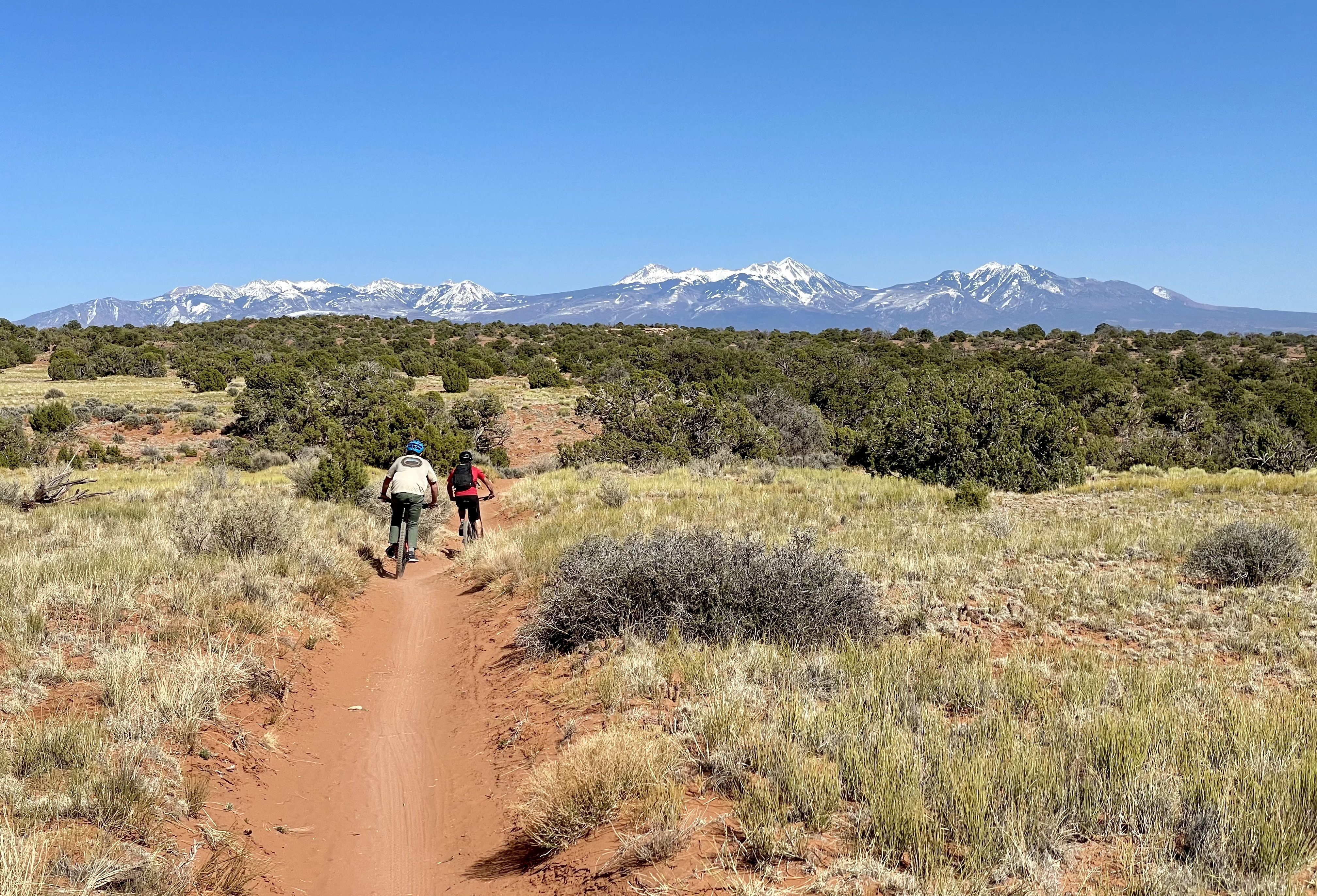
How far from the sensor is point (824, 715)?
4301 mm

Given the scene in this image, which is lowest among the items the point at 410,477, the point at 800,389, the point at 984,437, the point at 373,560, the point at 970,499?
the point at 373,560

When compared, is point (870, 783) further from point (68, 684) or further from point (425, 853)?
point (68, 684)

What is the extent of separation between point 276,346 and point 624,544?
175 feet

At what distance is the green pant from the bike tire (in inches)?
1.8

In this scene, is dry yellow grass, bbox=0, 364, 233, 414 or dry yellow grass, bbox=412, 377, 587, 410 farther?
dry yellow grass, bbox=412, 377, 587, 410

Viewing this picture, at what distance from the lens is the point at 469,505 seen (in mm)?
11789

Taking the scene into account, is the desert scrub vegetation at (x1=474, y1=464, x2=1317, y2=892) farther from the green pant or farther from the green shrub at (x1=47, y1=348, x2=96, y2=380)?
the green shrub at (x1=47, y1=348, x2=96, y2=380)

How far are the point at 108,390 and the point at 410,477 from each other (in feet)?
123

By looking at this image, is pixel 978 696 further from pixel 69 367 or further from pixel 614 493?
pixel 69 367

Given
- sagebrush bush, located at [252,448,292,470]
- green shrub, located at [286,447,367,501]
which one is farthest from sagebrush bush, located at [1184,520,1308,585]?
sagebrush bush, located at [252,448,292,470]

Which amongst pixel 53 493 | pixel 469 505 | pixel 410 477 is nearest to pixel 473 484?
pixel 469 505

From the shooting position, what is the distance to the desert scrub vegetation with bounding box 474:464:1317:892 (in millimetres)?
3111

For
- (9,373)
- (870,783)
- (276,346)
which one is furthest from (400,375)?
(870,783)

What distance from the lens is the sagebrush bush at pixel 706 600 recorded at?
6.22 metres
